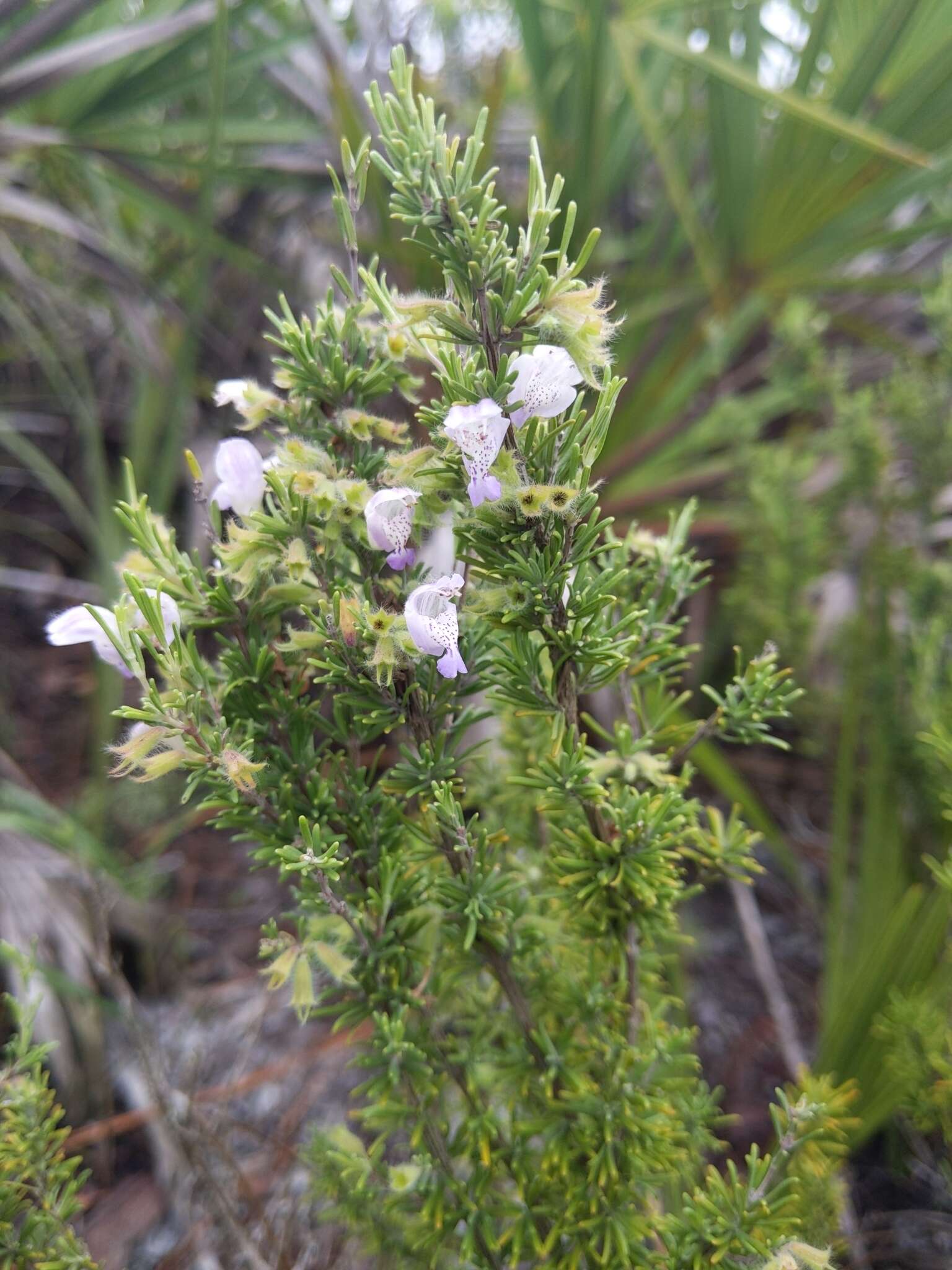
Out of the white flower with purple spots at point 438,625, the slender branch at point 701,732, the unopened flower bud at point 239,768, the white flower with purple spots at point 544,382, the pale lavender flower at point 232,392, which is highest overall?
the pale lavender flower at point 232,392

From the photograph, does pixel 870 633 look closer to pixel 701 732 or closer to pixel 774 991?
pixel 774 991

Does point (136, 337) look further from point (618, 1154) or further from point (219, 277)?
point (618, 1154)

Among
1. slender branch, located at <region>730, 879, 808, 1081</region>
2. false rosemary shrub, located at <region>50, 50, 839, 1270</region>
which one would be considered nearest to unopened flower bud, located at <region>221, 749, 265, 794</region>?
false rosemary shrub, located at <region>50, 50, 839, 1270</region>

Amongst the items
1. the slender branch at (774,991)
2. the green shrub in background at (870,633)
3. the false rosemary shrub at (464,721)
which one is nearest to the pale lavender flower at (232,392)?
the false rosemary shrub at (464,721)

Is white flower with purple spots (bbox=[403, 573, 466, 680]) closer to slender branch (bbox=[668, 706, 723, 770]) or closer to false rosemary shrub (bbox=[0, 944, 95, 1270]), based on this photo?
slender branch (bbox=[668, 706, 723, 770])

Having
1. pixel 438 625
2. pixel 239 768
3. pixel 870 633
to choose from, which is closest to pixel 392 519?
pixel 438 625

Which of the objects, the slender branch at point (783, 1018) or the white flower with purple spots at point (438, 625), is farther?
the slender branch at point (783, 1018)

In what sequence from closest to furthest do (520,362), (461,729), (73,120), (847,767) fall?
(520,362)
(461,729)
(847,767)
(73,120)

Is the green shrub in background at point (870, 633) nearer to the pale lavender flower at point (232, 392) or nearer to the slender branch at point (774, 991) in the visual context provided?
the slender branch at point (774, 991)

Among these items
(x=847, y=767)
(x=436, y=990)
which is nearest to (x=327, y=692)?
(x=436, y=990)
